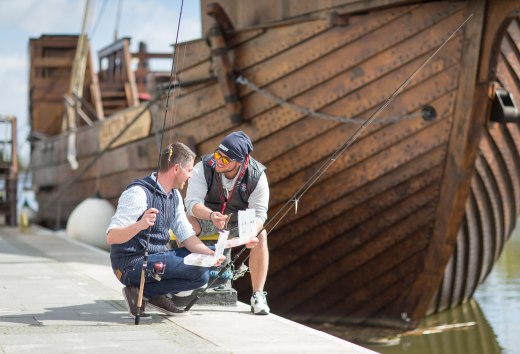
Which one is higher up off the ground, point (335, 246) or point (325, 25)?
point (325, 25)

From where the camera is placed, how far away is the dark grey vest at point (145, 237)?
541cm

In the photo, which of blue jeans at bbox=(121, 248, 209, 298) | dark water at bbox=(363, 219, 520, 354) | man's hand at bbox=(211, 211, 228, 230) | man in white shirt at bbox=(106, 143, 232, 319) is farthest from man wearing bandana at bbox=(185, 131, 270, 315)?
dark water at bbox=(363, 219, 520, 354)

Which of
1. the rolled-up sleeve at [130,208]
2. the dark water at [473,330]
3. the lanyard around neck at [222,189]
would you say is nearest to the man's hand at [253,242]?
the lanyard around neck at [222,189]

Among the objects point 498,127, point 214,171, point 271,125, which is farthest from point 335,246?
point 214,171

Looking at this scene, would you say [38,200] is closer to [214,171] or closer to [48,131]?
[48,131]

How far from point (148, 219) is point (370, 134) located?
370cm

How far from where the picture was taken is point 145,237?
5441 millimetres

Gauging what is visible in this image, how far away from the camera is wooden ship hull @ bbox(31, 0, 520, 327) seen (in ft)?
26.2

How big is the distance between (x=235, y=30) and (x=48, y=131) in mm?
11575

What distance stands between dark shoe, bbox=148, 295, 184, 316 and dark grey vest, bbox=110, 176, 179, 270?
0.89 feet

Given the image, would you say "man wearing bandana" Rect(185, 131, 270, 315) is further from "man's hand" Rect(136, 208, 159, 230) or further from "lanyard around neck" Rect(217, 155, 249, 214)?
"man's hand" Rect(136, 208, 159, 230)

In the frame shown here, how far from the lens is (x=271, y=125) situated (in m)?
8.98

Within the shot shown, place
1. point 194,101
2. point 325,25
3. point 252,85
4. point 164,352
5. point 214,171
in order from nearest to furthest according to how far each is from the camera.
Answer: point 164,352 < point 214,171 < point 325,25 < point 252,85 < point 194,101

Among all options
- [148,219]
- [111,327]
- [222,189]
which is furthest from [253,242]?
[111,327]
